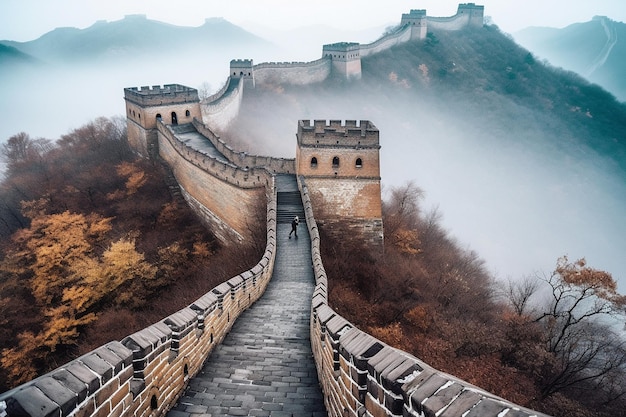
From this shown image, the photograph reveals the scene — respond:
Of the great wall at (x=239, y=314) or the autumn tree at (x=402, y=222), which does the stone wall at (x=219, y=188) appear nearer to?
the great wall at (x=239, y=314)

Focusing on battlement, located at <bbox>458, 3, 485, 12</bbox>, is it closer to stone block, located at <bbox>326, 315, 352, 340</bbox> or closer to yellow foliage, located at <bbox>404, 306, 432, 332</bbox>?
yellow foliage, located at <bbox>404, 306, 432, 332</bbox>

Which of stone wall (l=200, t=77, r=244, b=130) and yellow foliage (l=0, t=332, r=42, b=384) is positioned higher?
stone wall (l=200, t=77, r=244, b=130)

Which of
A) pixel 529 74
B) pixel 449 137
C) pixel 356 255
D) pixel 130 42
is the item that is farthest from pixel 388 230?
pixel 130 42

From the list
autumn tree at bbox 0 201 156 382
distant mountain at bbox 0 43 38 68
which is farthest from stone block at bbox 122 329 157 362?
distant mountain at bbox 0 43 38 68

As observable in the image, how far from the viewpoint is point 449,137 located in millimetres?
58344

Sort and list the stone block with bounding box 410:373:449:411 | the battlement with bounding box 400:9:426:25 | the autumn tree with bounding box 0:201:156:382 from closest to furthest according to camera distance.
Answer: the stone block with bounding box 410:373:449:411, the autumn tree with bounding box 0:201:156:382, the battlement with bounding box 400:9:426:25

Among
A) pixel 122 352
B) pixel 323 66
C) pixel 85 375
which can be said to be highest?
pixel 323 66

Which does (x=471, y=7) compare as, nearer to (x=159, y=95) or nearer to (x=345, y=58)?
(x=345, y=58)

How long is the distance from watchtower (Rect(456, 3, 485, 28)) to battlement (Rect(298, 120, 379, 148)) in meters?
60.7

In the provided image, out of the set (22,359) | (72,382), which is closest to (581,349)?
(72,382)

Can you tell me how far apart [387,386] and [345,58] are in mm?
48101

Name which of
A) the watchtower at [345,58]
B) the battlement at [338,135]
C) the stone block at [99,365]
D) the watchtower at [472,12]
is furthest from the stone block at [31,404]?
the watchtower at [472,12]

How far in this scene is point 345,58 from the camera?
47.5 meters

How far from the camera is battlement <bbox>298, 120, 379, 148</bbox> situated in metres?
17.8
